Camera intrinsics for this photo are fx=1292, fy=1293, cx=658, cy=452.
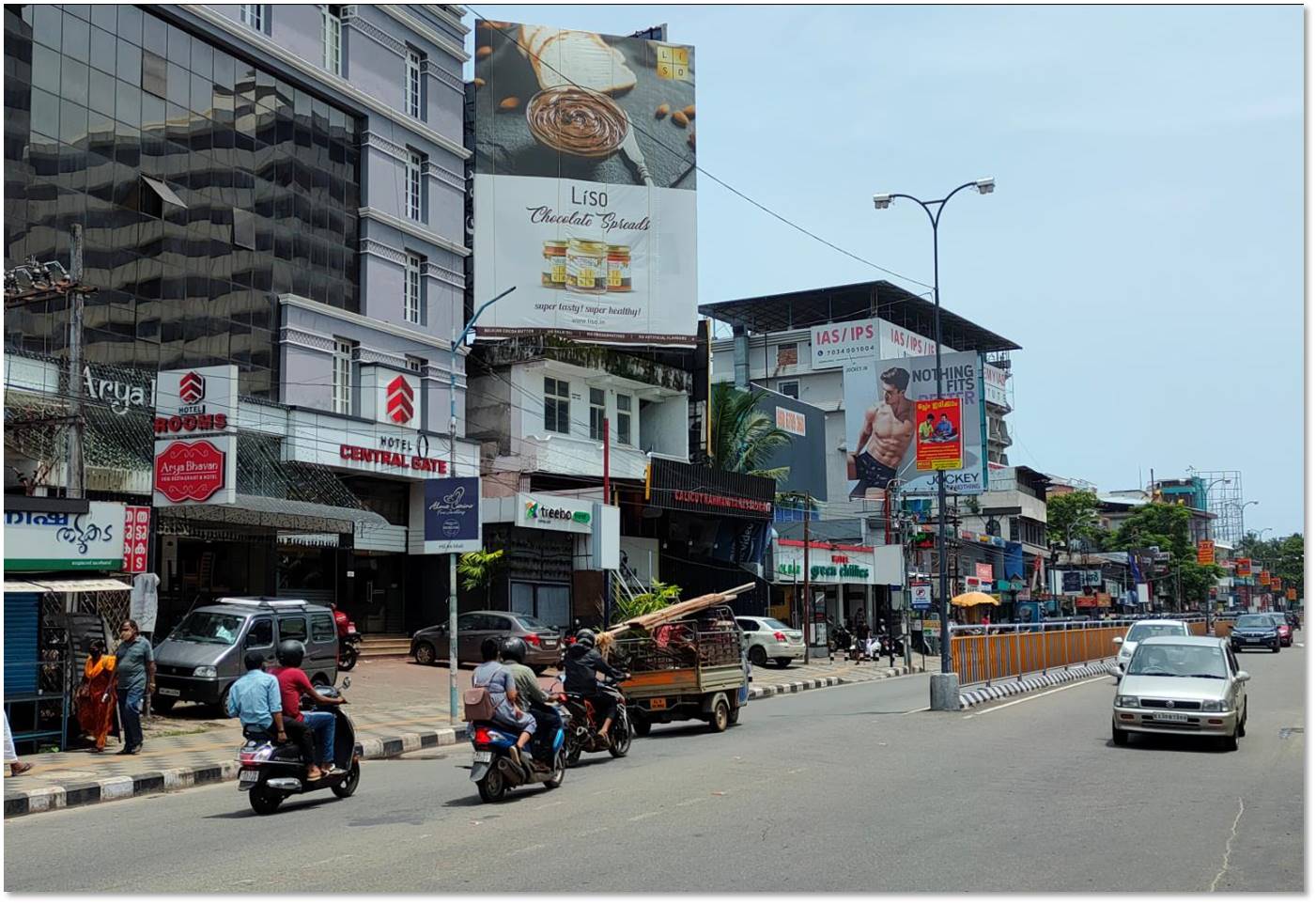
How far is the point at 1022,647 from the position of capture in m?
29.5

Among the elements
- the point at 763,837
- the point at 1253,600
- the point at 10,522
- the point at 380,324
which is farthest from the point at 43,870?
the point at 1253,600

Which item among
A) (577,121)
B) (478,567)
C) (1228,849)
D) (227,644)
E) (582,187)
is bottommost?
(1228,849)

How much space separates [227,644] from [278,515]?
5620mm

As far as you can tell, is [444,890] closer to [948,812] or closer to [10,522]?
[948,812]

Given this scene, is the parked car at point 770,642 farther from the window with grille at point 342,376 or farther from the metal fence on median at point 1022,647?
the window with grille at point 342,376

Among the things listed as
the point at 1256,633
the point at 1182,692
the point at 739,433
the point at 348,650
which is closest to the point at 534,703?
the point at 1182,692

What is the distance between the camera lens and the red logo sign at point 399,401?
34125 millimetres

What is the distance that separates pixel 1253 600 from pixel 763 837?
150742mm

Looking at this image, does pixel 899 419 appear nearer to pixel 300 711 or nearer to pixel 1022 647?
pixel 1022 647

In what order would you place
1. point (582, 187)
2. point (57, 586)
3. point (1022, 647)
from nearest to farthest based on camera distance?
1. point (57, 586)
2. point (1022, 647)
3. point (582, 187)

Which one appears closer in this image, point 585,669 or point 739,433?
point 585,669

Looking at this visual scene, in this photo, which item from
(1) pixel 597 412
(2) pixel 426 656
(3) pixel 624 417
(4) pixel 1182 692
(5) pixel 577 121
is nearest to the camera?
(4) pixel 1182 692

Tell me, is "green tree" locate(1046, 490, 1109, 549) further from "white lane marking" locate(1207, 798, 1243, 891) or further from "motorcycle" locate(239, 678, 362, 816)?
"motorcycle" locate(239, 678, 362, 816)

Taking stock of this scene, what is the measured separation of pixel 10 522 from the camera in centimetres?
1689
